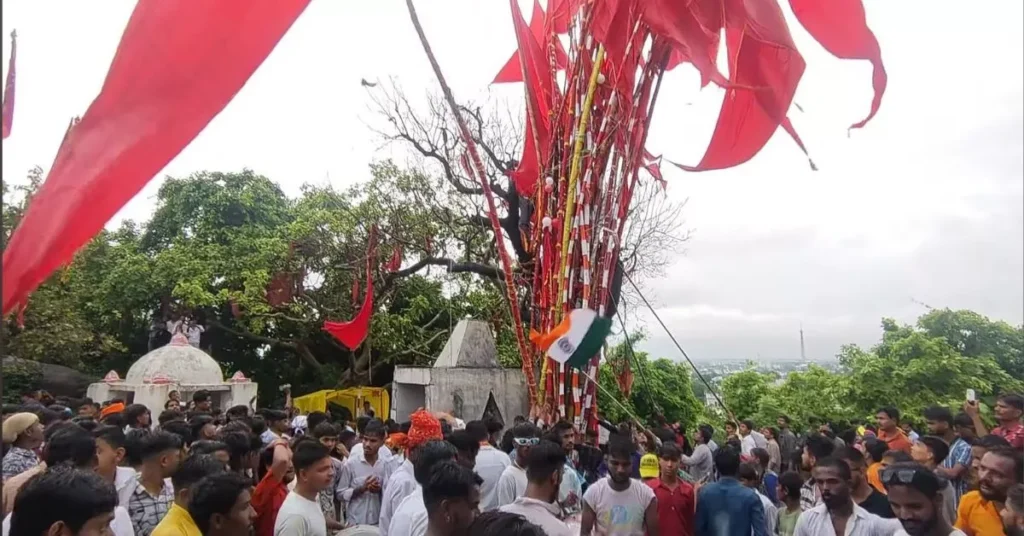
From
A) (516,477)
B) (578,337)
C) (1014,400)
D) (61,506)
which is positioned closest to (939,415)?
(1014,400)

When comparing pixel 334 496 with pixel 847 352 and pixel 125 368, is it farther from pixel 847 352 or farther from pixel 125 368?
pixel 125 368

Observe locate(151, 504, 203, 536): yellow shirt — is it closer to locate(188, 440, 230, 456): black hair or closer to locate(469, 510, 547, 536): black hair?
locate(188, 440, 230, 456): black hair

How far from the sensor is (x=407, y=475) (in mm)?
3900

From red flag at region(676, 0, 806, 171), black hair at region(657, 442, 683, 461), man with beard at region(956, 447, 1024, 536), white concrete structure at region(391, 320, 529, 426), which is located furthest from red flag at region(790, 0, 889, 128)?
white concrete structure at region(391, 320, 529, 426)

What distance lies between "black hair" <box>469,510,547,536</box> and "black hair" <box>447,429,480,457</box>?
199cm

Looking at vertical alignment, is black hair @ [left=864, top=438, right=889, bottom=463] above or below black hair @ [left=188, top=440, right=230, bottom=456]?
below

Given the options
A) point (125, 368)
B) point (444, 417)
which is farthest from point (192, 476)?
point (125, 368)

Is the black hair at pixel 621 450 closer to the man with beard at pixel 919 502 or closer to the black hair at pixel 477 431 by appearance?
the black hair at pixel 477 431

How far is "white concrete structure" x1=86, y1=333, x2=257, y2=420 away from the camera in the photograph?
12742 mm

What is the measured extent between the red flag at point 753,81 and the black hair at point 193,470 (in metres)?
3.63

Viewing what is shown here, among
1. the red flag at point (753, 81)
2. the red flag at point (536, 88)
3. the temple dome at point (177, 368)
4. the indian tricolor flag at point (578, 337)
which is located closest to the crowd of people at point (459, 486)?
the indian tricolor flag at point (578, 337)

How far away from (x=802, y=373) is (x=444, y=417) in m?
11.0

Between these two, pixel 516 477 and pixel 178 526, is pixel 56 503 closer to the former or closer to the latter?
pixel 178 526

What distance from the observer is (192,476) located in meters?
2.72
